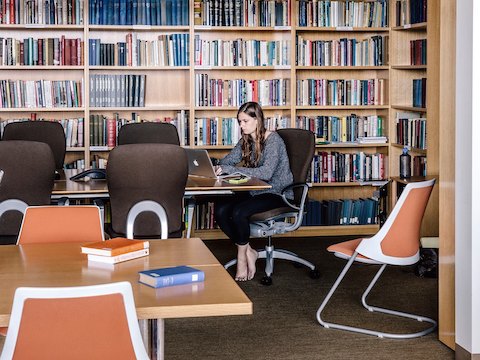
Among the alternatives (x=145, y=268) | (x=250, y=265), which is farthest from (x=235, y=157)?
(x=145, y=268)

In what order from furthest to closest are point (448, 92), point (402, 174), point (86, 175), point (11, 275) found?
point (402, 174) < point (86, 175) < point (448, 92) < point (11, 275)

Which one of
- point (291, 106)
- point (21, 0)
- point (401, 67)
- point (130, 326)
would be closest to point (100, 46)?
point (21, 0)

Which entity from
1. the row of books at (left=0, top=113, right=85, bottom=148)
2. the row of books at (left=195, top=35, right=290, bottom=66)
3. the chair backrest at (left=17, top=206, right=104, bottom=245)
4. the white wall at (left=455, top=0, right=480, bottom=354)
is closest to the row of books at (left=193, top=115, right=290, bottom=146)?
the row of books at (left=195, top=35, right=290, bottom=66)

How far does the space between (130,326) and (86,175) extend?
351 cm

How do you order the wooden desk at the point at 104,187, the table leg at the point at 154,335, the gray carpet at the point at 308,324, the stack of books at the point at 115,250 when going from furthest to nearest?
1. the wooden desk at the point at 104,187
2. the gray carpet at the point at 308,324
3. the table leg at the point at 154,335
4. the stack of books at the point at 115,250

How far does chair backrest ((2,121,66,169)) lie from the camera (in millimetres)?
6465

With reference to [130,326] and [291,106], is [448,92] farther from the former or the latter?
[291,106]

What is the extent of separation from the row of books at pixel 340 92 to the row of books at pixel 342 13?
0.52 meters

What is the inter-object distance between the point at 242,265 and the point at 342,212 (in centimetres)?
203

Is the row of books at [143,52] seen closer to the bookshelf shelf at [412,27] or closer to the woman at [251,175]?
the woman at [251,175]

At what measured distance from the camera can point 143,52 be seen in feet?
24.2

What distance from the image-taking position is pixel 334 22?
299 inches

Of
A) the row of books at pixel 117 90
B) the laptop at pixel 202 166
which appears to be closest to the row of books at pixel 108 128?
the row of books at pixel 117 90

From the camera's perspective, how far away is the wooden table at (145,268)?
2344 millimetres
